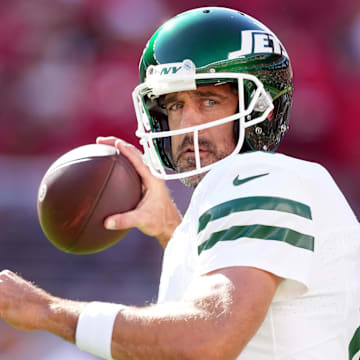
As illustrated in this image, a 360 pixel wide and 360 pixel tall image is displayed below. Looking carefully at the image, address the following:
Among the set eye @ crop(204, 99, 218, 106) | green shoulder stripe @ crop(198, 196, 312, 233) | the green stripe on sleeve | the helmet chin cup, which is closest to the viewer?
green shoulder stripe @ crop(198, 196, 312, 233)

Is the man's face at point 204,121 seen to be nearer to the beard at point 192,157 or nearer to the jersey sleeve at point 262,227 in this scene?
the beard at point 192,157

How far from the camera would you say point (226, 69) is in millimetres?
2039

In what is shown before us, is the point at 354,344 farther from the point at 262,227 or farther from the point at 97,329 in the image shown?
the point at 97,329

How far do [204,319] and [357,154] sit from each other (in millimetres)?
5303

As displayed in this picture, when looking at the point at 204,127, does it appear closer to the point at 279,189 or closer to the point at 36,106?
the point at 279,189

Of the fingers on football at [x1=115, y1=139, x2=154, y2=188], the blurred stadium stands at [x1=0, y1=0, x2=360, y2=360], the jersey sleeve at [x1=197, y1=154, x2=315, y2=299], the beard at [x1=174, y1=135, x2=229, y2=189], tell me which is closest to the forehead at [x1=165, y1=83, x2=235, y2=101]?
the beard at [x1=174, y1=135, x2=229, y2=189]

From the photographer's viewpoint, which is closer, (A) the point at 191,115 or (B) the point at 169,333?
(B) the point at 169,333

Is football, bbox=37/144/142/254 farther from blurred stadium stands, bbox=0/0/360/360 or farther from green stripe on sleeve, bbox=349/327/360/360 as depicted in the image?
blurred stadium stands, bbox=0/0/360/360

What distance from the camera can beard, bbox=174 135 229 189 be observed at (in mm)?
2059

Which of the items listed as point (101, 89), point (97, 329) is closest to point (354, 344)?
point (97, 329)

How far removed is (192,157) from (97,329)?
0.77m

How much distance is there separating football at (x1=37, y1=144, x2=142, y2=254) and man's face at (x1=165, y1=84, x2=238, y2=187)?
20 centimetres

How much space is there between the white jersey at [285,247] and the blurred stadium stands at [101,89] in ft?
13.0

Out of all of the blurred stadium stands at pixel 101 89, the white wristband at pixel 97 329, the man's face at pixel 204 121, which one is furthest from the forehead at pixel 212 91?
the blurred stadium stands at pixel 101 89
